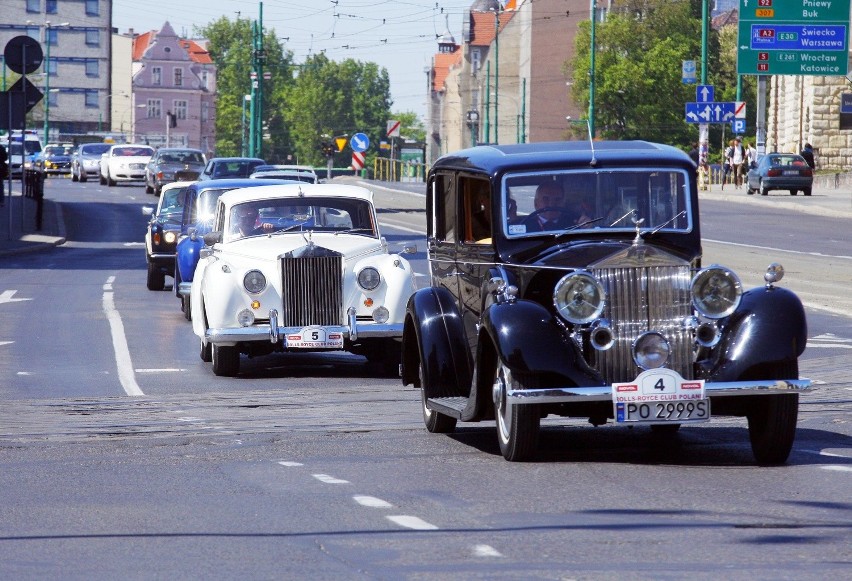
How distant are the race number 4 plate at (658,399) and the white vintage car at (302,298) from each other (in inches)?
242

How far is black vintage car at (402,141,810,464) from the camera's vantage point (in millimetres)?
8883

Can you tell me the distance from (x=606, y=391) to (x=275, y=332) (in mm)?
6289

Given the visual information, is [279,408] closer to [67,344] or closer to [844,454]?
[844,454]

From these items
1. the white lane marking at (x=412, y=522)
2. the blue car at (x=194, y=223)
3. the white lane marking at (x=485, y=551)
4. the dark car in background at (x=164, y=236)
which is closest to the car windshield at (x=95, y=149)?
the dark car in background at (x=164, y=236)

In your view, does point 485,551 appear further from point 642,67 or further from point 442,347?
point 642,67

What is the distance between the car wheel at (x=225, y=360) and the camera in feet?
48.7

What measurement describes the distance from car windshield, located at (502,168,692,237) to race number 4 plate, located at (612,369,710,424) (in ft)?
4.96

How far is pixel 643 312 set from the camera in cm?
910

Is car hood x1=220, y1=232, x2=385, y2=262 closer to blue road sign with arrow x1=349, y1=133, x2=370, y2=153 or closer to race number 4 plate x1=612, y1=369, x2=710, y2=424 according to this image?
race number 4 plate x1=612, y1=369, x2=710, y2=424

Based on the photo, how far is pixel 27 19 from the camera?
474ft

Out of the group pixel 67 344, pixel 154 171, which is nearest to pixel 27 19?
pixel 154 171

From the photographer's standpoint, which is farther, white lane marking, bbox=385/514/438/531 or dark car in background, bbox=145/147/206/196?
dark car in background, bbox=145/147/206/196

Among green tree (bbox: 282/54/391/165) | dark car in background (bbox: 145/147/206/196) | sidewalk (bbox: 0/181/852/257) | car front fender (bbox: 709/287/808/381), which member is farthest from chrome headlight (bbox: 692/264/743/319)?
green tree (bbox: 282/54/391/165)

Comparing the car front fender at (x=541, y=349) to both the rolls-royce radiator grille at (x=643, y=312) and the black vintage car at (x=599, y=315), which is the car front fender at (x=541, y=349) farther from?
the rolls-royce radiator grille at (x=643, y=312)
